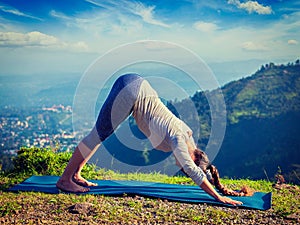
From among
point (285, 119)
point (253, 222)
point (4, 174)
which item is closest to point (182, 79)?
point (253, 222)

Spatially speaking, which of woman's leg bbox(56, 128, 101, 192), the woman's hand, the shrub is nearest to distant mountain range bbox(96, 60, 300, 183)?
the shrub

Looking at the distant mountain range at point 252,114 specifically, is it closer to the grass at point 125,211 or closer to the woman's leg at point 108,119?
the woman's leg at point 108,119

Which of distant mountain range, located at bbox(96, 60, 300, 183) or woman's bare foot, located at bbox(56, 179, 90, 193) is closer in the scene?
woman's bare foot, located at bbox(56, 179, 90, 193)

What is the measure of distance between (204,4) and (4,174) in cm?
3777

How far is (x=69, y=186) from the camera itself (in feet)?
15.0

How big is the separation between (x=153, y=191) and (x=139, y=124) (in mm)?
779

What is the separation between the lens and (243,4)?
39344mm

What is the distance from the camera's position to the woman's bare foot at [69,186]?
4.54 metres

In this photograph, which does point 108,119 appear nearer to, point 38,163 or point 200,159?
point 200,159

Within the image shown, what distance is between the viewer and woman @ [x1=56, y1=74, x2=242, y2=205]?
4.20m

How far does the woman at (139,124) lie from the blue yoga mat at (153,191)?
21 cm

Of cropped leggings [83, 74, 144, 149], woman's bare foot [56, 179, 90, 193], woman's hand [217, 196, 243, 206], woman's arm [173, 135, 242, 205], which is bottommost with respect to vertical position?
woman's bare foot [56, 179, 90, 193]

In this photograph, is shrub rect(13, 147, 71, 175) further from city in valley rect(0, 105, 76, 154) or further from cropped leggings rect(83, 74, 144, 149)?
city in valley rect(0, 105, 76, 154)

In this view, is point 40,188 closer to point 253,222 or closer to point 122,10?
point 253,222
